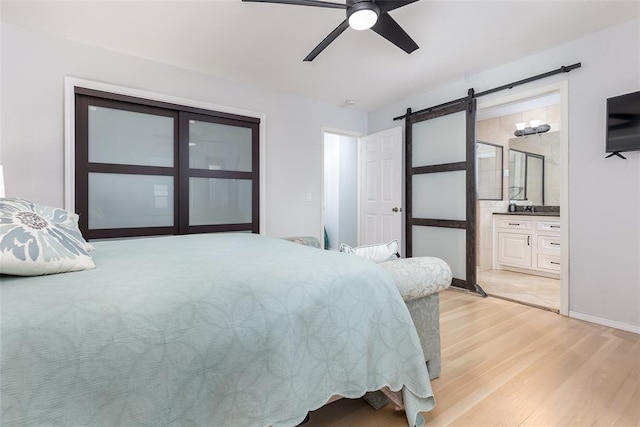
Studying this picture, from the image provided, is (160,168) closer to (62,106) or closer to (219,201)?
(219,201)

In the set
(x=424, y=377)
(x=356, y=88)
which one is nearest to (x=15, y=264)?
(x=424, y=377)

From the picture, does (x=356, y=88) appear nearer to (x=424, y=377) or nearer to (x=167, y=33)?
(x=167, y=33)

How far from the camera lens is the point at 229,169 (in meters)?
3.79

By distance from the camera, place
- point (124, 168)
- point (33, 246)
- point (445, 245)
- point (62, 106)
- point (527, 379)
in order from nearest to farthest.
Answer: point (33, 246)
point (527, 379)
point (62, 106)
point (124, 168)
point (445, 245)

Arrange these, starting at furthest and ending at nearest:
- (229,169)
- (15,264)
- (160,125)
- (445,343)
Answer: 1. (229,169)
2. (160,125)
3. (445,343)
4. (15,264)

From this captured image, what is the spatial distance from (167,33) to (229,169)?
5.00ft

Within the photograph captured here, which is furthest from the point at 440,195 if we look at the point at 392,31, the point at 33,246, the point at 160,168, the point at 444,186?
the point at 33,246

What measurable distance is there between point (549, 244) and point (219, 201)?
453cm

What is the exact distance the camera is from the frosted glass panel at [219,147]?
140 inches

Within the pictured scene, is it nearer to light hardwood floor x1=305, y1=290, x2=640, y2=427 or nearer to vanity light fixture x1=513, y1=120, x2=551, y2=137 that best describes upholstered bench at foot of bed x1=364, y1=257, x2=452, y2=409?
light hardwood floor x1=305, y1=290, x2=640, y2=427

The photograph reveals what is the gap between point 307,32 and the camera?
8.73 feet

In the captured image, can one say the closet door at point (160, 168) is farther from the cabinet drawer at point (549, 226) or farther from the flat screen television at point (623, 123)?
the cabinet drawer at point (549, 226)

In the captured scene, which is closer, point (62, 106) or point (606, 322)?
point (606, 322)

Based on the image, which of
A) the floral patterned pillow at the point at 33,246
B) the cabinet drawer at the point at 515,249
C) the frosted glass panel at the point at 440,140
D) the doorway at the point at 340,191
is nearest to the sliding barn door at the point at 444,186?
the frosted glass panel at the point at 440,140
